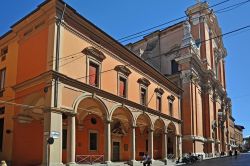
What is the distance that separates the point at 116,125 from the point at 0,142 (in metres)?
10.1

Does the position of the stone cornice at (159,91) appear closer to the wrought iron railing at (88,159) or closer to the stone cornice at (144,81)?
the stone cornice at (144,81)

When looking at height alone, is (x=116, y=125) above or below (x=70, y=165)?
above

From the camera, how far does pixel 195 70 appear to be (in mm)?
44250

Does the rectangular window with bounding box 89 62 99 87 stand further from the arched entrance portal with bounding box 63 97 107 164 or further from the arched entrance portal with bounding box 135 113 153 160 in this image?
the arched entrance portal with bounding box 135 113 153 160

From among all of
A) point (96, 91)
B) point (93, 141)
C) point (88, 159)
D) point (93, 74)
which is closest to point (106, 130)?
point (96, 91)

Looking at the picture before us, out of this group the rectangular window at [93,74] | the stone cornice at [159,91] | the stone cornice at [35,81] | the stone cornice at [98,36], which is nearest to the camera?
the stone cornice at [35,81]

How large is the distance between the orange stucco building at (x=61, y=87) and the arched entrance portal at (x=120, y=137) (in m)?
0.40

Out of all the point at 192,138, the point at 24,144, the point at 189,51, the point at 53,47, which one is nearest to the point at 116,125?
the point at 24,144

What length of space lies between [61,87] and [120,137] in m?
12.6

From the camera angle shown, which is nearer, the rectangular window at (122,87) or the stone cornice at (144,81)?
the rectangular window at (122,87)

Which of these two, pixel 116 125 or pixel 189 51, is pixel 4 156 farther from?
pixel 189 51

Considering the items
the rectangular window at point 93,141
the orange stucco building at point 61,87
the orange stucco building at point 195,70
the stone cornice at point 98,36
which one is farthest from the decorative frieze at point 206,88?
the rectangular window at point 93,141

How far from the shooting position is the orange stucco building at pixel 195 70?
41.1m

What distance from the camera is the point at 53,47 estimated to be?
17516 mm
